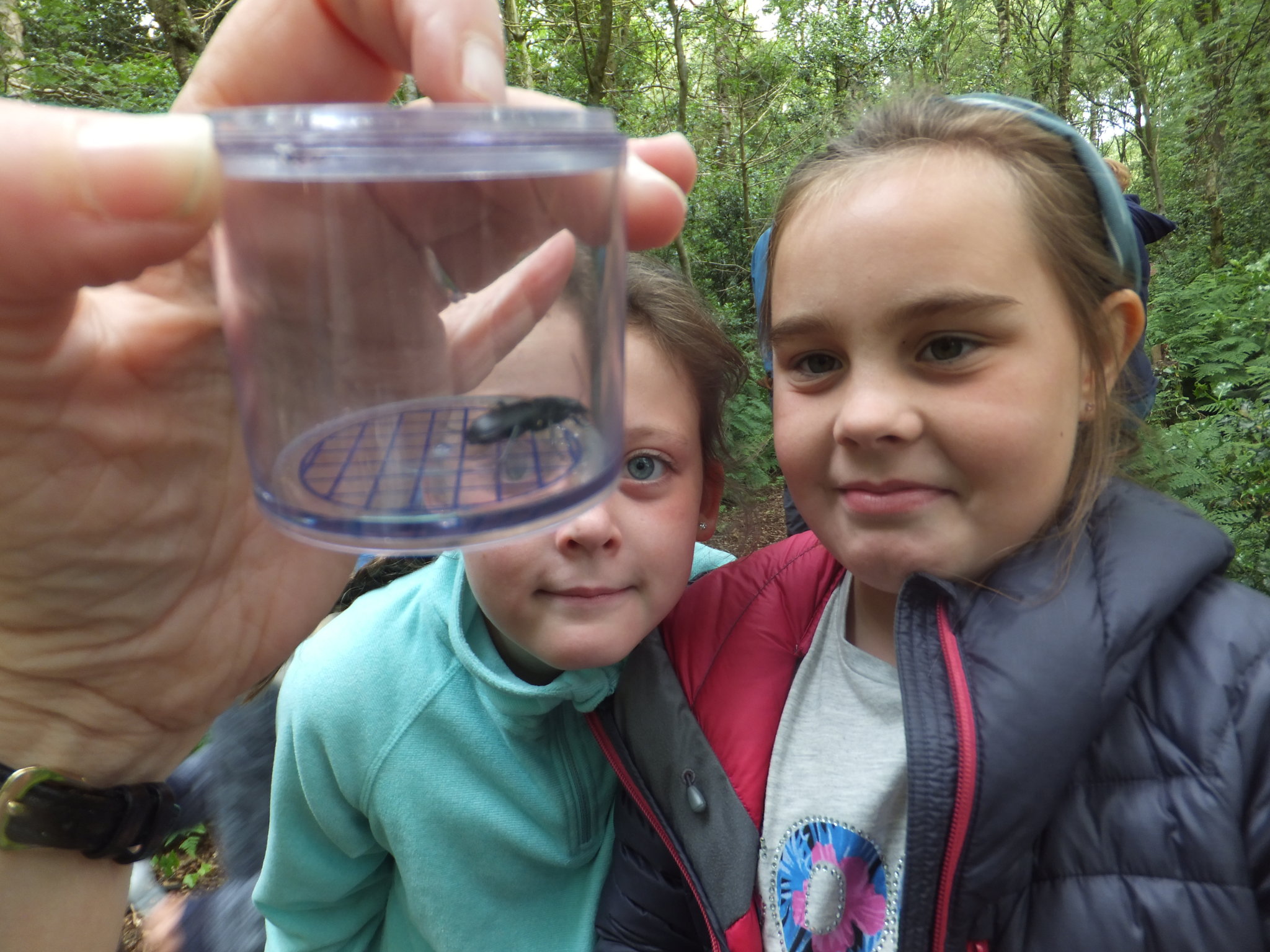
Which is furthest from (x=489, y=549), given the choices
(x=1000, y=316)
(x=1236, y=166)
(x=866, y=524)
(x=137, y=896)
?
(x=1236, y=166)

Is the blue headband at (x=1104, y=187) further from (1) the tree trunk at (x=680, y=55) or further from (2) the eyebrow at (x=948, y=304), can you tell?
(1) the tree trunk at (x=680, y=55)

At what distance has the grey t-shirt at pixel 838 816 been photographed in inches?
48.0

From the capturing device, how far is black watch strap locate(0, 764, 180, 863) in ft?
3.34

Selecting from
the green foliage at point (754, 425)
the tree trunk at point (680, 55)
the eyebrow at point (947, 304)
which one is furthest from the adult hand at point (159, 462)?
the tree trunk at point (680, 55)

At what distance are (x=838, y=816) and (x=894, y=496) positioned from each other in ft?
1.80

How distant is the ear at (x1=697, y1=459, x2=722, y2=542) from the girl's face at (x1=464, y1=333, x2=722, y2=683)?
22 cm

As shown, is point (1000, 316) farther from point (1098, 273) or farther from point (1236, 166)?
point (1236, 166)

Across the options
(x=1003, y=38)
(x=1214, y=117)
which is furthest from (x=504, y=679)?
(x=1003, y=38)

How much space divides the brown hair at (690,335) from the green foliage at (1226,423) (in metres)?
0.90

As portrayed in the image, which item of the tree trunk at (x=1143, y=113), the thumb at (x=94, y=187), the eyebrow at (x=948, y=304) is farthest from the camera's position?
the tree trunk at (x=1143, y=113)

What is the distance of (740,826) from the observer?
4.28 ft

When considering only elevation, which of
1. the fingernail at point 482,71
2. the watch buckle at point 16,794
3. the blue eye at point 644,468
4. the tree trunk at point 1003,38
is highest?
the tree trunk at point 1003,38

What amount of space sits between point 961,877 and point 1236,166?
9.92m

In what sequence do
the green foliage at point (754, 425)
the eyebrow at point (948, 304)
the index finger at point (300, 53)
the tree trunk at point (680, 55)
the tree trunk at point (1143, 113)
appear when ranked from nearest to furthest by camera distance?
1. the index finger at point (300, 53)
2. the eyebrow at point (948, 304)
3. the green foliage at point (754, 425)
4. the tree trunk at point (680, 55)
5. the tree trunk at point (1143, 113)
